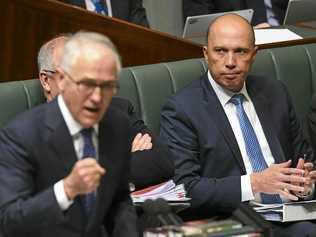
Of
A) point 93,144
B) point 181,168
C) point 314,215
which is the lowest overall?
point 314,215

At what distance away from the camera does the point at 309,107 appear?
3744 mm

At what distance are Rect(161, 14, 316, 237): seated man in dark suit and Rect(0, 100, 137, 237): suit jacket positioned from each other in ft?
2.56

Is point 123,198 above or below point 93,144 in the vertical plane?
below

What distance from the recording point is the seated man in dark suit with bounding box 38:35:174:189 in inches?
116

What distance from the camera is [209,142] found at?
3.11 metres

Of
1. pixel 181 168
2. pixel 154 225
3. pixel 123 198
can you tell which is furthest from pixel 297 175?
pixel 154 225

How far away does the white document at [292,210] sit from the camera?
3.03 metres

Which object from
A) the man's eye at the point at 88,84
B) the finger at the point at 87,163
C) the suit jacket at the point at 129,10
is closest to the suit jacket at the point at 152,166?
the man's eye at the point at 88,84

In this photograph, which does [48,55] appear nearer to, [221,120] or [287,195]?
[221,120]

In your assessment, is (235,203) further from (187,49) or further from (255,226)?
(255,226)

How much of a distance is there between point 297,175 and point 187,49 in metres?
1.05

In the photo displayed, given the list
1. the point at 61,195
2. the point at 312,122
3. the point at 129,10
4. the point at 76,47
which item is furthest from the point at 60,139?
the point at 129,10

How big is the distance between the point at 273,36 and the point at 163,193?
1.49 metres

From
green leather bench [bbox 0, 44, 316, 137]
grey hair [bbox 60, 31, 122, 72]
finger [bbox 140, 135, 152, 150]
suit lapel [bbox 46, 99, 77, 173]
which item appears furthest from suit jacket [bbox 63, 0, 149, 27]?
grey hair [bbox 60, 31, 122, 72]
